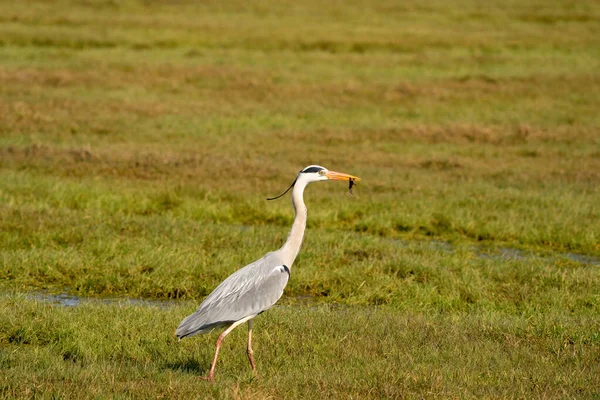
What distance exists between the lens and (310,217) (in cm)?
1211

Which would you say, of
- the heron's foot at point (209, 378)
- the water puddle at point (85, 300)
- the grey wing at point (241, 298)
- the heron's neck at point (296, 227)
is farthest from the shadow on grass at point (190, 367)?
the water puddle at point (85, 300)

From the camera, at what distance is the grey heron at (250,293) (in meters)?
6.05

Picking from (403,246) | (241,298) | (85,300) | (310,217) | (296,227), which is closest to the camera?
(241,298)

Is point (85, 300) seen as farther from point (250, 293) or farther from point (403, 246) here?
point (403, 246)

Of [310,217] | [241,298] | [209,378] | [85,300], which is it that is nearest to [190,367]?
[209,378]

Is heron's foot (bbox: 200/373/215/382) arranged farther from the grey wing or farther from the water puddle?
the water puddle

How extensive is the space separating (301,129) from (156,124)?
315 cm

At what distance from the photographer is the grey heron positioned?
6055 millimetres

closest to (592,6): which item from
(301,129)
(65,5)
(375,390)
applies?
(65,5)

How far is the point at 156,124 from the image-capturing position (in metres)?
19.0

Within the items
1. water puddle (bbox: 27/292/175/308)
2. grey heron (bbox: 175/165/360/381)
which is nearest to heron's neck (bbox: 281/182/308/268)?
grey heron (bbox: 175/165/360/381)

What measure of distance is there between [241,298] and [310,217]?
6023 millimetres

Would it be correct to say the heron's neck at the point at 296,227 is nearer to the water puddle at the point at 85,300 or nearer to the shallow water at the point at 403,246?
the shallow water at the point at 403,246

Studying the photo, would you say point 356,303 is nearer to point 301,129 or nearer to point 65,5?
point 301,129
